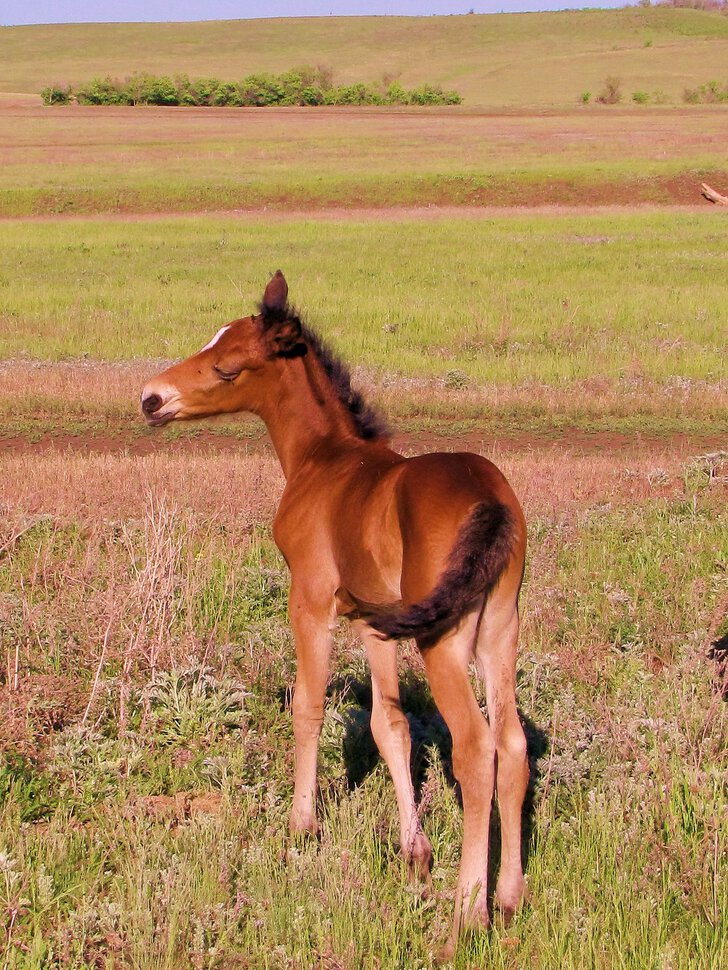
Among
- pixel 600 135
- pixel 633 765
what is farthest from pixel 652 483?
pixel 600 135

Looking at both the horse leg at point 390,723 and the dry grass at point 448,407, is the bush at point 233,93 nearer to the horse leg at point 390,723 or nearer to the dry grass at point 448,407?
the dry grass at point 448,407

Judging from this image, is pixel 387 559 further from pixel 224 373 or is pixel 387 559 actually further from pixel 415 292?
pixel 415 292

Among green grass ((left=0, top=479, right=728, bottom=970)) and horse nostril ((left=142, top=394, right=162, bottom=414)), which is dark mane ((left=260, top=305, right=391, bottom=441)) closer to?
horse nostril ((left=142, top=394, right=162, bottom=414))

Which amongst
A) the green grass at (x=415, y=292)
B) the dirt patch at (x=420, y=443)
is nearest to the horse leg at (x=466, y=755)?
the dirt patch at (x=420, y=443)

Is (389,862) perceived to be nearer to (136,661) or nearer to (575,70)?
(136,661)

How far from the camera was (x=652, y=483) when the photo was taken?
375 inches

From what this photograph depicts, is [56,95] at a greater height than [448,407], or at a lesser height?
greater

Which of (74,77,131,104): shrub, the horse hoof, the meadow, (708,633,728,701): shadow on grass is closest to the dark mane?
the meadow

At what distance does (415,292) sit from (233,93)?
8094cm

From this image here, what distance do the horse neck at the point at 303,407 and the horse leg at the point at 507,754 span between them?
1.41m

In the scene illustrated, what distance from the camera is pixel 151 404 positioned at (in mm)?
4688

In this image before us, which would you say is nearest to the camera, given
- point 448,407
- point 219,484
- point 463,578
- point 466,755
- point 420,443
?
point 463,578

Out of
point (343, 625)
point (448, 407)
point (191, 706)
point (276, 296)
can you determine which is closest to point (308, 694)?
point (191, 706)

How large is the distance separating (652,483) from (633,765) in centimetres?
545
